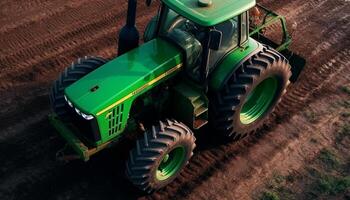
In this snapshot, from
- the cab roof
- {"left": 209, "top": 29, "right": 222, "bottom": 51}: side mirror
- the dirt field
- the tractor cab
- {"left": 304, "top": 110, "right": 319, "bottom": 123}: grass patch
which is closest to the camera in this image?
{"left": 209, "top": 29, "right": 222, "bottom": 51}: side mirror

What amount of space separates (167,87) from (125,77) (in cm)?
82

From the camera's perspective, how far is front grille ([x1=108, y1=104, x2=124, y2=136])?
6.12 metres

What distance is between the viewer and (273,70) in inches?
282

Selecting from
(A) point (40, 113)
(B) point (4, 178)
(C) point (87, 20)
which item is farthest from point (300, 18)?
(B) point (4, 178)

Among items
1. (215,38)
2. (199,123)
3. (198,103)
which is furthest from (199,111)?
(215,38)

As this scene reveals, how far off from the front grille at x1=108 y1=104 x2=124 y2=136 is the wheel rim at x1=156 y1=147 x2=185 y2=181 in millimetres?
849

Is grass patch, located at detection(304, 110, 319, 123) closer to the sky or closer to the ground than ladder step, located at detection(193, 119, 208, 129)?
closer to the ground

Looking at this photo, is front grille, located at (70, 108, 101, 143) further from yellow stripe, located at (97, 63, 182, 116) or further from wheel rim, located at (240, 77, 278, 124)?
wheel rim, located at (240, 77, 278, 124)

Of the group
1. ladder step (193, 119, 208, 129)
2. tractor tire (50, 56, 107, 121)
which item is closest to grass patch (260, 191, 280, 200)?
ladder step (193, 119, 208, 129)

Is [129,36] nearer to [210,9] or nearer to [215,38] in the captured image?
[210,9]

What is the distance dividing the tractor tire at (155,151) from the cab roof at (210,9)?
1.53 metres

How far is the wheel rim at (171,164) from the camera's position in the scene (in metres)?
6.56

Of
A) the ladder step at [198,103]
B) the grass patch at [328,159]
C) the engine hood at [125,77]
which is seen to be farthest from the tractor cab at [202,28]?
the grass patch at [328,159]

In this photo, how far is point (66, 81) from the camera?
6801 mm
